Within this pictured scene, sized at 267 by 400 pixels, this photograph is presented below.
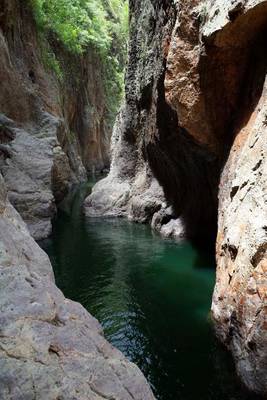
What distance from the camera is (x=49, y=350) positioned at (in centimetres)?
344

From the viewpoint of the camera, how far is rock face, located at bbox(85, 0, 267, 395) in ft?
19.1

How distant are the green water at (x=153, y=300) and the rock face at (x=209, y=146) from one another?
475mm

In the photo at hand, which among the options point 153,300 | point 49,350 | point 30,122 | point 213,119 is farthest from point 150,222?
point 49,350

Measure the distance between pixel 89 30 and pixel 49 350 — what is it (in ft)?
99.9

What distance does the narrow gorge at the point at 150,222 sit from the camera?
12.4 feet

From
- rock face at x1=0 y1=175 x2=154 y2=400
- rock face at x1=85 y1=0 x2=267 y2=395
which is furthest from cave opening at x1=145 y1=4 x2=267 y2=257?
rock face at x1=0 y1=175 x2=154 y2=400

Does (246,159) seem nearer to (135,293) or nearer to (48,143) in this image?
(135,293)

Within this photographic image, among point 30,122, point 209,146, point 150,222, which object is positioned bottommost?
point 150,222

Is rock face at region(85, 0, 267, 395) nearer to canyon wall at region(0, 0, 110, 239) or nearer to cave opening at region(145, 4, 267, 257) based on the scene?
cave opening at region(145, 4, 267, 257)

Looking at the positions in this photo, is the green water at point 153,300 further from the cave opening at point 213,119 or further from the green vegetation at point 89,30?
the green vegetation at point 89,30

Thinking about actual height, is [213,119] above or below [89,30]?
below

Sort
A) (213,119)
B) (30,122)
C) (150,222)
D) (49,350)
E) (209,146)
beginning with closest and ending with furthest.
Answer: (49,350), (213,119), (209,146), (30,122), (150,222)

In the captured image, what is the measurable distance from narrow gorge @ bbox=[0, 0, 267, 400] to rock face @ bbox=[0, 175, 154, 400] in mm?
14

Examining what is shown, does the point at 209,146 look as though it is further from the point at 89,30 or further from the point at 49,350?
the point at 89,30
